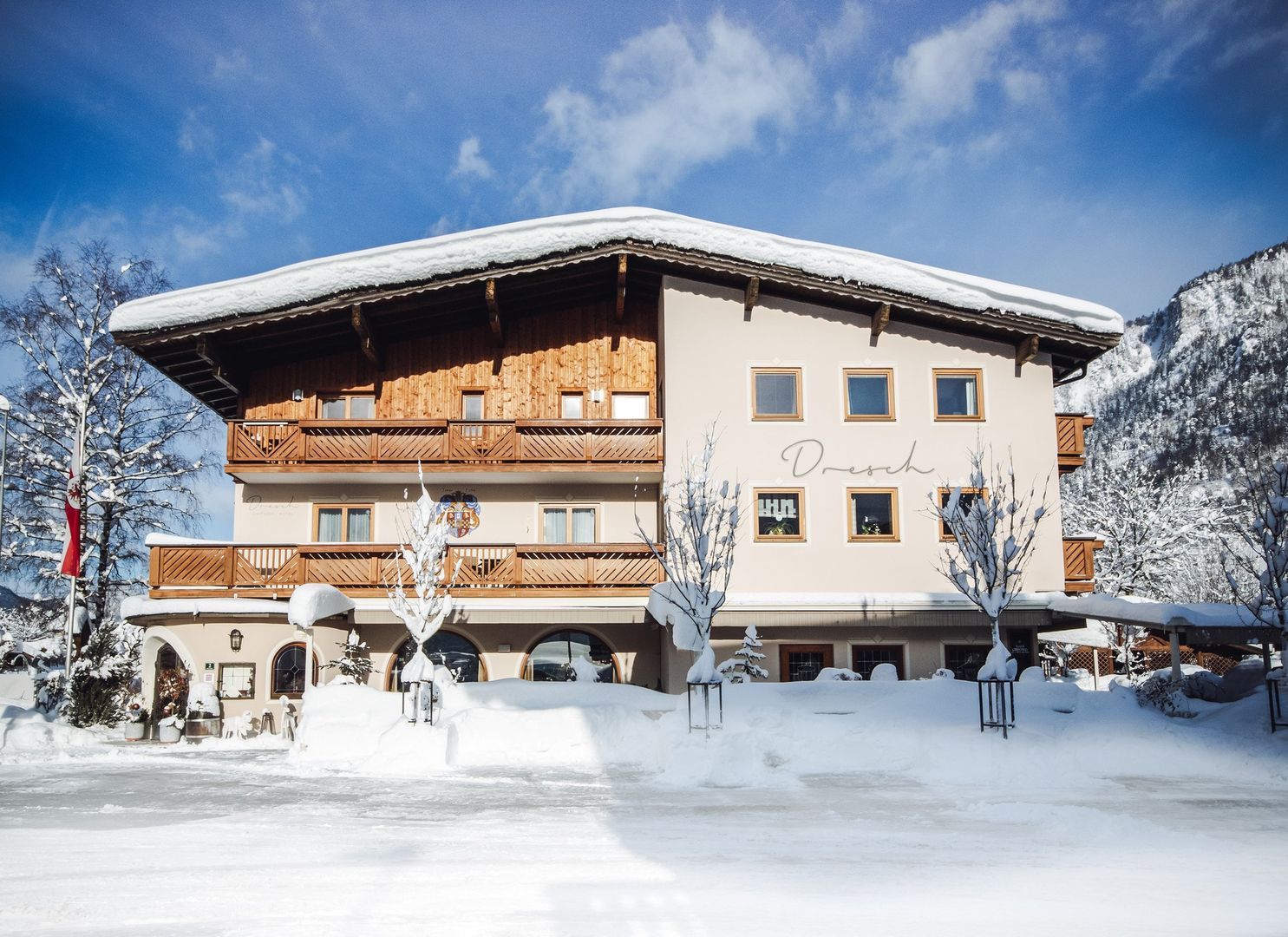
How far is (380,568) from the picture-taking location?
2059 cm

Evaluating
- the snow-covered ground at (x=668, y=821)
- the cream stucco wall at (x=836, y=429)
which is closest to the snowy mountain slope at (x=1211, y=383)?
the cream stucco wall at (x=836, y=429)

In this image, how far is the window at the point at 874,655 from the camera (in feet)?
68.9

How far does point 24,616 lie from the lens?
35.8 m

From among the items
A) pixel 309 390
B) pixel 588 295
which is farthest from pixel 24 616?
pixel 588 295

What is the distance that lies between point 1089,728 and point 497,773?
819cm

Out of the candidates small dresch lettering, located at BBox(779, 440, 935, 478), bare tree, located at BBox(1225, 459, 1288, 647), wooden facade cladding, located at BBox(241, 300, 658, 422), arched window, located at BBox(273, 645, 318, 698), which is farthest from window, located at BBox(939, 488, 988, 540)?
arched window, located at BBox(273, 645, 318, 698)

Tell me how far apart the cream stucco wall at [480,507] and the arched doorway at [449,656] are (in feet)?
7.19

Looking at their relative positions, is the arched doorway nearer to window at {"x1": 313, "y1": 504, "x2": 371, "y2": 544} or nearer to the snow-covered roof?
window at {"x1": 313, "y1": 504, "x2": 371, "y2": 544}

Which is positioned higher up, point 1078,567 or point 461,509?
point 461,509

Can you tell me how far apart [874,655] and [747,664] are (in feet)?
10.5

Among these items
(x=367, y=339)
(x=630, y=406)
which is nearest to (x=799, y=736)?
(x=630, y=406)

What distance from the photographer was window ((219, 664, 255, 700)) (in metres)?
20.0

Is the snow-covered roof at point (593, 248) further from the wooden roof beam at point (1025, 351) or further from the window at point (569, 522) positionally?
the window at point (569, 522)

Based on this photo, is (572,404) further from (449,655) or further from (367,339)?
(449,655)
